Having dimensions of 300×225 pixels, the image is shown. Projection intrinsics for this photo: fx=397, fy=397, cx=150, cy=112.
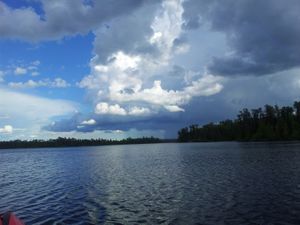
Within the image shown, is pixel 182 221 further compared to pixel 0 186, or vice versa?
pixel 0 186

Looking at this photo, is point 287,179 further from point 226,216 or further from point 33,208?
point 33,208

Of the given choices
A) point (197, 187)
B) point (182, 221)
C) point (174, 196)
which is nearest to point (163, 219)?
point (182, 221)

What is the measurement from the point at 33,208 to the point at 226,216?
57.2ft

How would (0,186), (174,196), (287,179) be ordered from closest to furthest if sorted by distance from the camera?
(174,196) → (287,179) → (0,186)

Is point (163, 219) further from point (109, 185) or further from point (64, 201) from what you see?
point (109, 185)

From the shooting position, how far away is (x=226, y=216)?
27750 millimetres

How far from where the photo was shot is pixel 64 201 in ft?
126

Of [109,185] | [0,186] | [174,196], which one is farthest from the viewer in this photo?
[0,186]

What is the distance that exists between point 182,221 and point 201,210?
3.66m

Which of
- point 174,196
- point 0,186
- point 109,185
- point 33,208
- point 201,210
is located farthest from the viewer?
point 0,186

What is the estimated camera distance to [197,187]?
1699 inches

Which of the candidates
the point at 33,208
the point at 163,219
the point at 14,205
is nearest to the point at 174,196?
the point at 163,219

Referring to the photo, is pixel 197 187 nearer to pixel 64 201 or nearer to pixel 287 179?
pixel 287 179

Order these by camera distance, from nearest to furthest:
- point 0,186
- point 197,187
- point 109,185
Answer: point 197,187, point 109,185, point 0,186
